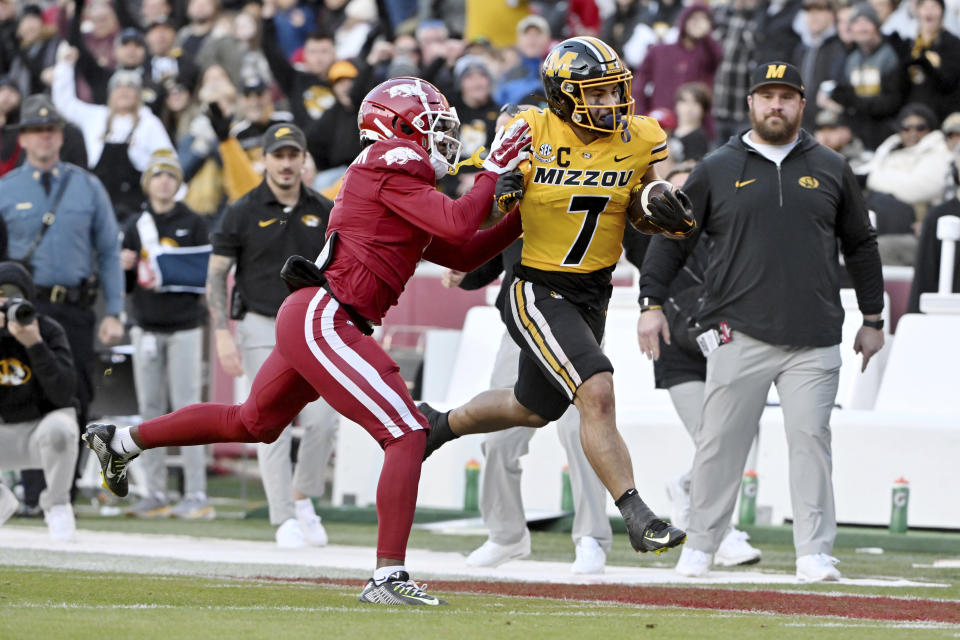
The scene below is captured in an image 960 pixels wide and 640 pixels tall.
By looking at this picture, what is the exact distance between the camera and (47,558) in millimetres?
9289

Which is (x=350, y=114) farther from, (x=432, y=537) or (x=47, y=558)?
(x=47, y=558)

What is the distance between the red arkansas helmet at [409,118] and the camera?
7242mm

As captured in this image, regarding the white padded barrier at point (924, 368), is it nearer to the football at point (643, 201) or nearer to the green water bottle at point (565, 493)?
the green water bottle at point (565, 493)

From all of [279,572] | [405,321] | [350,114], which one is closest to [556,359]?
[279,572]

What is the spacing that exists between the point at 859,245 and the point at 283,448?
388 cm

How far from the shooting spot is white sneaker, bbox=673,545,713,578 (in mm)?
9031

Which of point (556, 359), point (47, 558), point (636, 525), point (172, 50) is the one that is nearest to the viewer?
point (636, 525)

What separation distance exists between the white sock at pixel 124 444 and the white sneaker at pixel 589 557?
2594 mm

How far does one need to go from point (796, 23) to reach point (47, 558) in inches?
392

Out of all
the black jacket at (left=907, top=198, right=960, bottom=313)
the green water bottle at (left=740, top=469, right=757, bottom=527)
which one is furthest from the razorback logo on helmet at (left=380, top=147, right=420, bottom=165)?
the black jacket at (left=907, top=198, right=960, bottom=313)

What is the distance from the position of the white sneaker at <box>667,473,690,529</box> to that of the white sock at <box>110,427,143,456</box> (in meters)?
4.22

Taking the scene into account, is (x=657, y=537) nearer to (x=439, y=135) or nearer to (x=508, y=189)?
(x=508, y=189)

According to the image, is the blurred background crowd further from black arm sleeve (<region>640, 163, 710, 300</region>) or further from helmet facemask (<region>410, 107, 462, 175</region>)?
helmet facemask (<region>410, 107, 462, 175</region>)

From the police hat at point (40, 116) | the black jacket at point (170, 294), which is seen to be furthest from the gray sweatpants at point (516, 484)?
the black jacket at point (170, 294)
